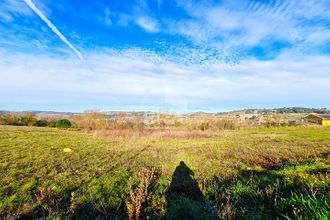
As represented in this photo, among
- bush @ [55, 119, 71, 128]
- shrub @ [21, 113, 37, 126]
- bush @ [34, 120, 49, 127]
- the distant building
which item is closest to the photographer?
bush @ [55, 119, 71, 128]

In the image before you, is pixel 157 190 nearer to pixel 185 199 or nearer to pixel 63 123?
pixel 185 199

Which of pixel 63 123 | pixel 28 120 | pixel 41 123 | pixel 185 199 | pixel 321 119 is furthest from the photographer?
pixel 321 119

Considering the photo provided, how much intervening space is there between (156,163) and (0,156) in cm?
684

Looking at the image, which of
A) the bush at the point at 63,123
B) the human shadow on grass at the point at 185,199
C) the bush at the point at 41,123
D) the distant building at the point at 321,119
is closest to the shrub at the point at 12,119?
the bush at the point at 41,123

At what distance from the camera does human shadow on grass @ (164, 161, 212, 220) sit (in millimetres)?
4351

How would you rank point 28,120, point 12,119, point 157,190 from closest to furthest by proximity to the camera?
point 157,190 → point 12,119 → point 28,120

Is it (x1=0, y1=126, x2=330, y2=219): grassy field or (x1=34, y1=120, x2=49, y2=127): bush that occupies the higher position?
(x1=0, y1=126, x2=330, y2=219): grassy field

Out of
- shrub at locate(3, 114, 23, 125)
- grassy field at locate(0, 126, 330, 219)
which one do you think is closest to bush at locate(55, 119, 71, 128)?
shrub at locate(3, 114, 23, 125)

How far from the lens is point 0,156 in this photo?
10000mm

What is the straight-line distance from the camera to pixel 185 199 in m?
5.09

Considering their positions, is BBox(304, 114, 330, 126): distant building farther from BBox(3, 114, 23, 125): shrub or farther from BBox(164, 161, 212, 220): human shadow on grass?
BBox(3, 114, 23, 125): shrub

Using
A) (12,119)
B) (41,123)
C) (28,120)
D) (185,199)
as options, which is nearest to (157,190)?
(185,199)

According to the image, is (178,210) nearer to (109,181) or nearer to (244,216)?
(244,216)

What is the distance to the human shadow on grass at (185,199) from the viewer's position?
4.35 metres
